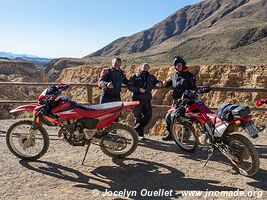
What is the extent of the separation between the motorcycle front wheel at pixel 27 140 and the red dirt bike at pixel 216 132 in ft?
7.88

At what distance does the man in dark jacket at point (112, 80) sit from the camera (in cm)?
726

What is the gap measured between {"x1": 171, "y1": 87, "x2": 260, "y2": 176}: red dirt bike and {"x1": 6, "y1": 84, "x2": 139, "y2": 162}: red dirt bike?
100 cm

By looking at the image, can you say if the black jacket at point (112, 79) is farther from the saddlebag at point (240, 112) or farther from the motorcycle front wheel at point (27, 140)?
the saddlebag at point (240, 112)

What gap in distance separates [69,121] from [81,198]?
1608 millimetres

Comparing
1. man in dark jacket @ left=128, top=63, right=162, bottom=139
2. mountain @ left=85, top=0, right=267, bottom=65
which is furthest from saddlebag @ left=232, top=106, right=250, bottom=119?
mountain @ left=85, top=0, right=267, bottom=65

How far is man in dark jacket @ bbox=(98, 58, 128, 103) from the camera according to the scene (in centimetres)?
726

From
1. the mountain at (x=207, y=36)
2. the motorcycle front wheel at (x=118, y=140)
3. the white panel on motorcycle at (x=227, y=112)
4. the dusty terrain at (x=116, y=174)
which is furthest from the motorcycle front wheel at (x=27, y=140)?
the mountain at (x=207, y=36)

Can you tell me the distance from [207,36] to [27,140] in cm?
7001

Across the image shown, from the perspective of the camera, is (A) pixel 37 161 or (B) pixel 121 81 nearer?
(A) pixel 37 161

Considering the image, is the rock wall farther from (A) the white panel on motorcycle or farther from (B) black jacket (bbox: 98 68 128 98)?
(A) the white panel on motorcycle

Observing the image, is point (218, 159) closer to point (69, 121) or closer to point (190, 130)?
point (190, 130)

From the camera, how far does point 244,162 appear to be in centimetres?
568

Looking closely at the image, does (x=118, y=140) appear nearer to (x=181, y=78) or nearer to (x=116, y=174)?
(x=116, y=174)

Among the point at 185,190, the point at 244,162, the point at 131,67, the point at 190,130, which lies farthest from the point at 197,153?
the point at 131,67
